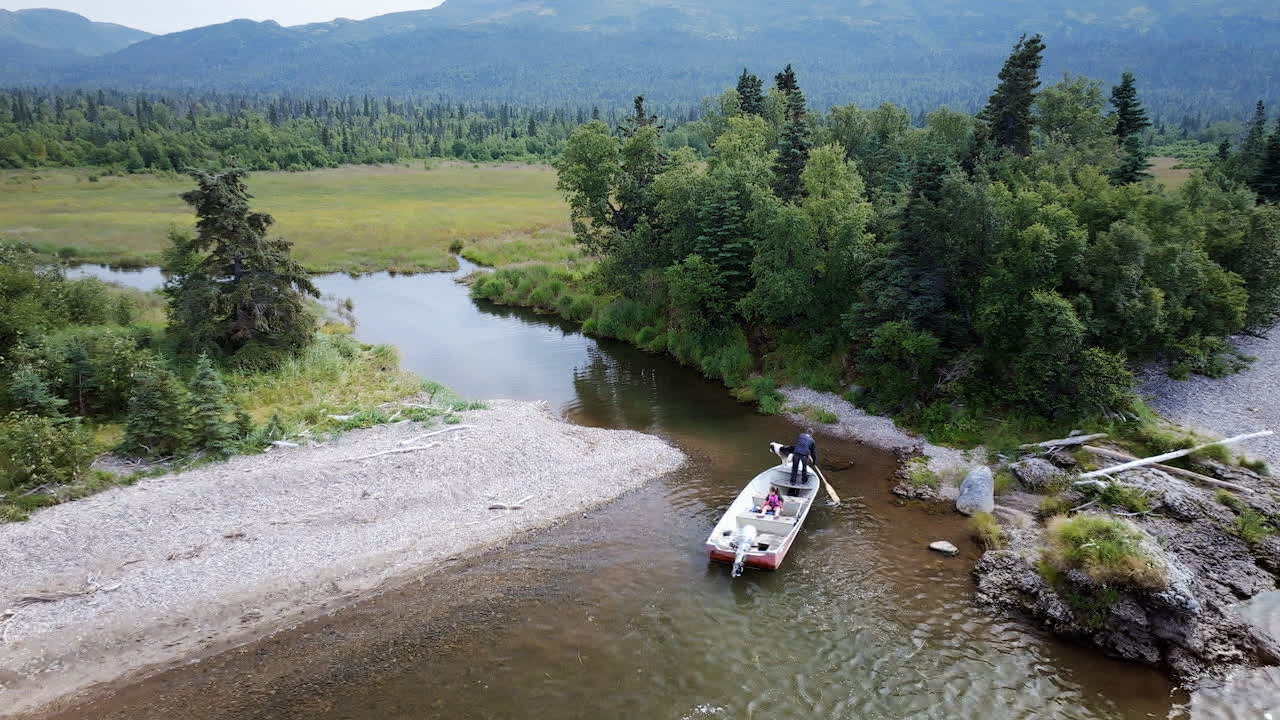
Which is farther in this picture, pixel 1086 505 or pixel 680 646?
pixel 1086 505

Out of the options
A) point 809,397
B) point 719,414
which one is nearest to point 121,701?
point 719,414

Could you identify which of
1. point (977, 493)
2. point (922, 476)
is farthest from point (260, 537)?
point (977, 493)

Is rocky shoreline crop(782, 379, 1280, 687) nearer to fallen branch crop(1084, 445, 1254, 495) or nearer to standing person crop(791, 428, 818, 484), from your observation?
fallen branch crop(1084, 445, 1254, 495)

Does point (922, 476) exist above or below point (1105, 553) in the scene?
below

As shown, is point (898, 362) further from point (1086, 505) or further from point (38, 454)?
point (38, 454)

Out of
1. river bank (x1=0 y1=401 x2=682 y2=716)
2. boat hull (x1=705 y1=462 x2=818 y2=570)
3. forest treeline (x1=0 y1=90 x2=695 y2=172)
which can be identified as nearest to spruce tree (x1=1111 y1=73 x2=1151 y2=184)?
boat hull (x1=705 y1=462 x2=818 y2=570)

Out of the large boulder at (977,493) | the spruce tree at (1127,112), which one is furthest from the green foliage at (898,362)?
the spruce tree at (1127,112)

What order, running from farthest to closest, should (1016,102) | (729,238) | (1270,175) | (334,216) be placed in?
(334,216) < (1270,175) < (1016,102) < (729,238)

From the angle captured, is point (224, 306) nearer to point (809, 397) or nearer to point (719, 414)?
point (719, 414)
